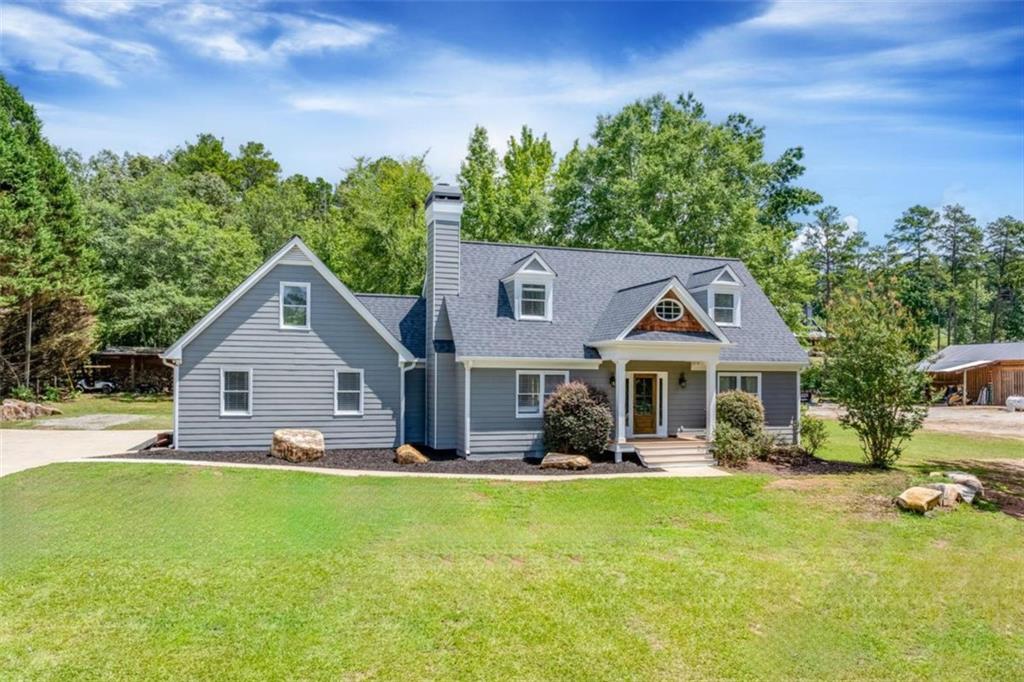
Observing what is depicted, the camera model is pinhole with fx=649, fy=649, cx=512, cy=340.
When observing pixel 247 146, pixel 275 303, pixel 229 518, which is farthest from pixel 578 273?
pixel 247 146

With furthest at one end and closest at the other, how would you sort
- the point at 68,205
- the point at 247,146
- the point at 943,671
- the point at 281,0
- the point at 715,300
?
the point at 247,146
the point at 68,205
the point at 715,300
the point at 281,0
the point at 943,671

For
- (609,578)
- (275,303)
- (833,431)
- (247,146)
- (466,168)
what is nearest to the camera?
(609,578)

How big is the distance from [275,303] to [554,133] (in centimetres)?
2530

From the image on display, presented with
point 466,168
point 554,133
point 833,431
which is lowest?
point 833,431

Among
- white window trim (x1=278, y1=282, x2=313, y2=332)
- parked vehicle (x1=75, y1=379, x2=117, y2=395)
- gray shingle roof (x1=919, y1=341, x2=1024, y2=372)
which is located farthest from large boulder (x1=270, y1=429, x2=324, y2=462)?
gray shingle roof (x1=919, y1=341, x2=1024, y2=372)

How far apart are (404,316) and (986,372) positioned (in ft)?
130

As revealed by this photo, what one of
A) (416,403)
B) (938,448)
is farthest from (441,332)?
(938,448)

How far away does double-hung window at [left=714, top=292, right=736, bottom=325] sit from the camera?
20938mm

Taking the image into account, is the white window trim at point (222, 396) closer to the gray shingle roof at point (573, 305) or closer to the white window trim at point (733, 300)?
the gray shingle roof at point (573, 305)

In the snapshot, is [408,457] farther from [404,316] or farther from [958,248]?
[958,248]

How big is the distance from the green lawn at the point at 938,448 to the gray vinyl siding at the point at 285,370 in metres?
13.6

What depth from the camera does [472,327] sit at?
18.4 meters

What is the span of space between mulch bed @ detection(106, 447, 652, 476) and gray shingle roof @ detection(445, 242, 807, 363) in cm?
297

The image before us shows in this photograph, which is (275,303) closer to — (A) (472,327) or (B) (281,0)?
(A) (472,327)
